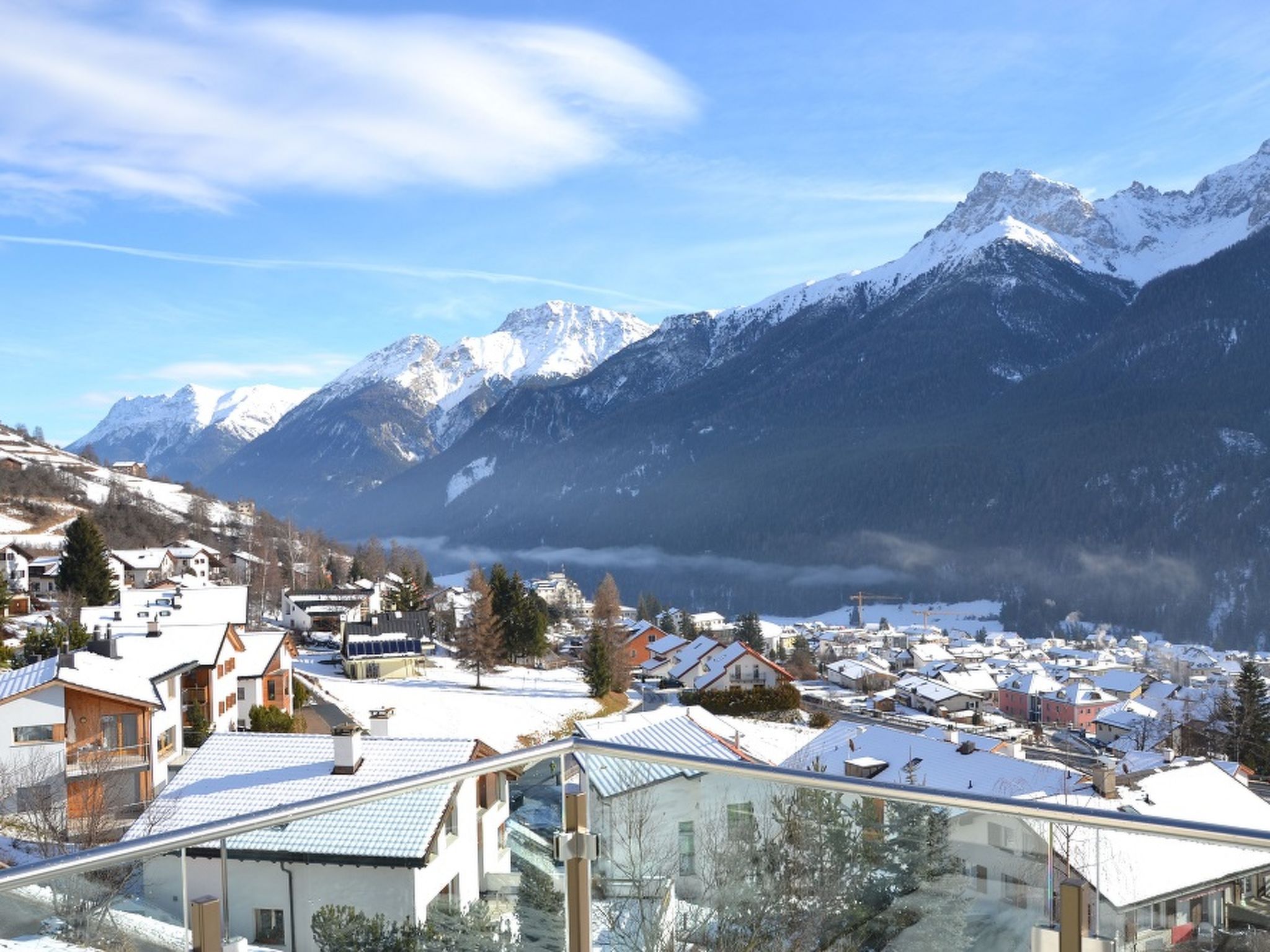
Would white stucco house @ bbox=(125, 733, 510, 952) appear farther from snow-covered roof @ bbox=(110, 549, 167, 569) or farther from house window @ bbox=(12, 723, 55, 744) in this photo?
snow-covered roof @ bbox=(110, 549, 167, 569)

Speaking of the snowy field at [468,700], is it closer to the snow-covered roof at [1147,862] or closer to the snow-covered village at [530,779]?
the snow-covered village at [530,779]

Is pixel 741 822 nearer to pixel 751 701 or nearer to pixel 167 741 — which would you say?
pixel 167 741

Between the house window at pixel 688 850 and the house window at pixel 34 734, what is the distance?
48.8 ft

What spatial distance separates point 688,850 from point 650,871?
16cm

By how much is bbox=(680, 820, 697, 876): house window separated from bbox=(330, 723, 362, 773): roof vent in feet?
19.2

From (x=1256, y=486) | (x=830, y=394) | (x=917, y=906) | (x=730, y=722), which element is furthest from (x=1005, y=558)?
(x=917, y=906)

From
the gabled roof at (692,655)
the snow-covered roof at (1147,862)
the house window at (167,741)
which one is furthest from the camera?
the gabled roof at (692,655)

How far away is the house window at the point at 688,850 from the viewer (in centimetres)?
265

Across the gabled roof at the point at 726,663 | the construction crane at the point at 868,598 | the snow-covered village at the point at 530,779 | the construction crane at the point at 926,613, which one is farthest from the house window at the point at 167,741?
the construction crane at the point at 868,598

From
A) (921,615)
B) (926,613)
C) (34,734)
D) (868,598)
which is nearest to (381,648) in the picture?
(34,734)

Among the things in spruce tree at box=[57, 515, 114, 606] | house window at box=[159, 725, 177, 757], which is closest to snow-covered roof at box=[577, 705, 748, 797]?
house window at box=[159, 725, 177, 757]

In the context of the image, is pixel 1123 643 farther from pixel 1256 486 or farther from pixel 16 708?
pixel 16 708

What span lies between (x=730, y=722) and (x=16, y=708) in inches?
515

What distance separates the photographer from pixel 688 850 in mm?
2668
